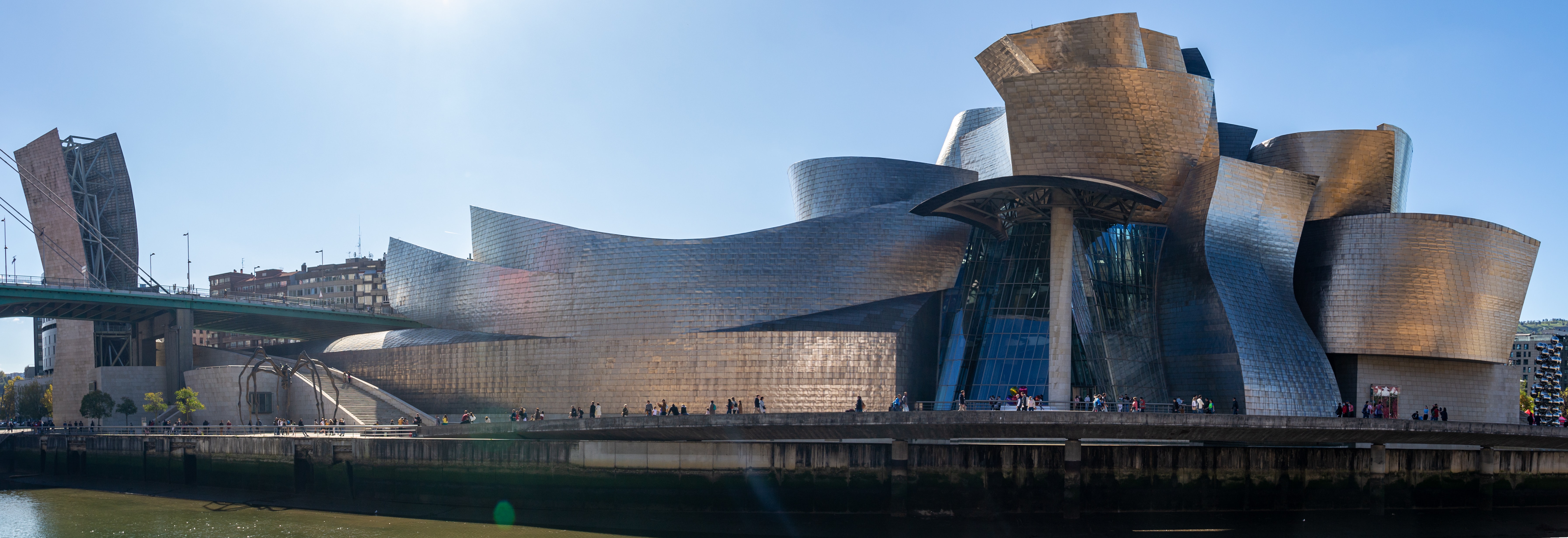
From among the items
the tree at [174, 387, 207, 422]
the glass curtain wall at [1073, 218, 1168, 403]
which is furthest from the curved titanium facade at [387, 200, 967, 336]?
the tree at [174, 387, 207, 422]

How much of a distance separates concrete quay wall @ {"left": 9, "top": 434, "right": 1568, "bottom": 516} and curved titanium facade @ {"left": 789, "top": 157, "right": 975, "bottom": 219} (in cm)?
1951

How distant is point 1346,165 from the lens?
1652 inches

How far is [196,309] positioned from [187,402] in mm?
7498

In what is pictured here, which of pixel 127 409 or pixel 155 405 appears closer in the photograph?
pixel 155 405

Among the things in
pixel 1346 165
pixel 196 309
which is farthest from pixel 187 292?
pixel 1346 165

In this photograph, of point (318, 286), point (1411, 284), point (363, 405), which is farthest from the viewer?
point (318, 286)

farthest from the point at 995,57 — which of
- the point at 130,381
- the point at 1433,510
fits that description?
the point at 130,381

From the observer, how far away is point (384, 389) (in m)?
44.4

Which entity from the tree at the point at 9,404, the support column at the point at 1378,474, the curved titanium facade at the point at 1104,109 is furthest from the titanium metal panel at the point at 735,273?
the tree at the point at 9,404

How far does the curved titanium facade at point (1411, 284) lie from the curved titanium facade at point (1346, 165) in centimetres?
249

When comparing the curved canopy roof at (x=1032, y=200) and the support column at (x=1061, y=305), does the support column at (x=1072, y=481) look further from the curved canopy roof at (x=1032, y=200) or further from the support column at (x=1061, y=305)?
the curved canopy roof at (x=1032, y=200)

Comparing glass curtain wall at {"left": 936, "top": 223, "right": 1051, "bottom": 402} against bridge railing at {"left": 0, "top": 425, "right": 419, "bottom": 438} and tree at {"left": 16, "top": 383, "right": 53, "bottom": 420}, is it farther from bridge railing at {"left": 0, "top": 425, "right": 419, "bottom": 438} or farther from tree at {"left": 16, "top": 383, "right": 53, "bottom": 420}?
tree at {"left": 16, "top": 383, "right": 53, "bottom": 420}

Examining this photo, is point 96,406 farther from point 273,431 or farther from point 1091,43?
point 1091,43

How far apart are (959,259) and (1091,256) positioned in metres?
4.83
